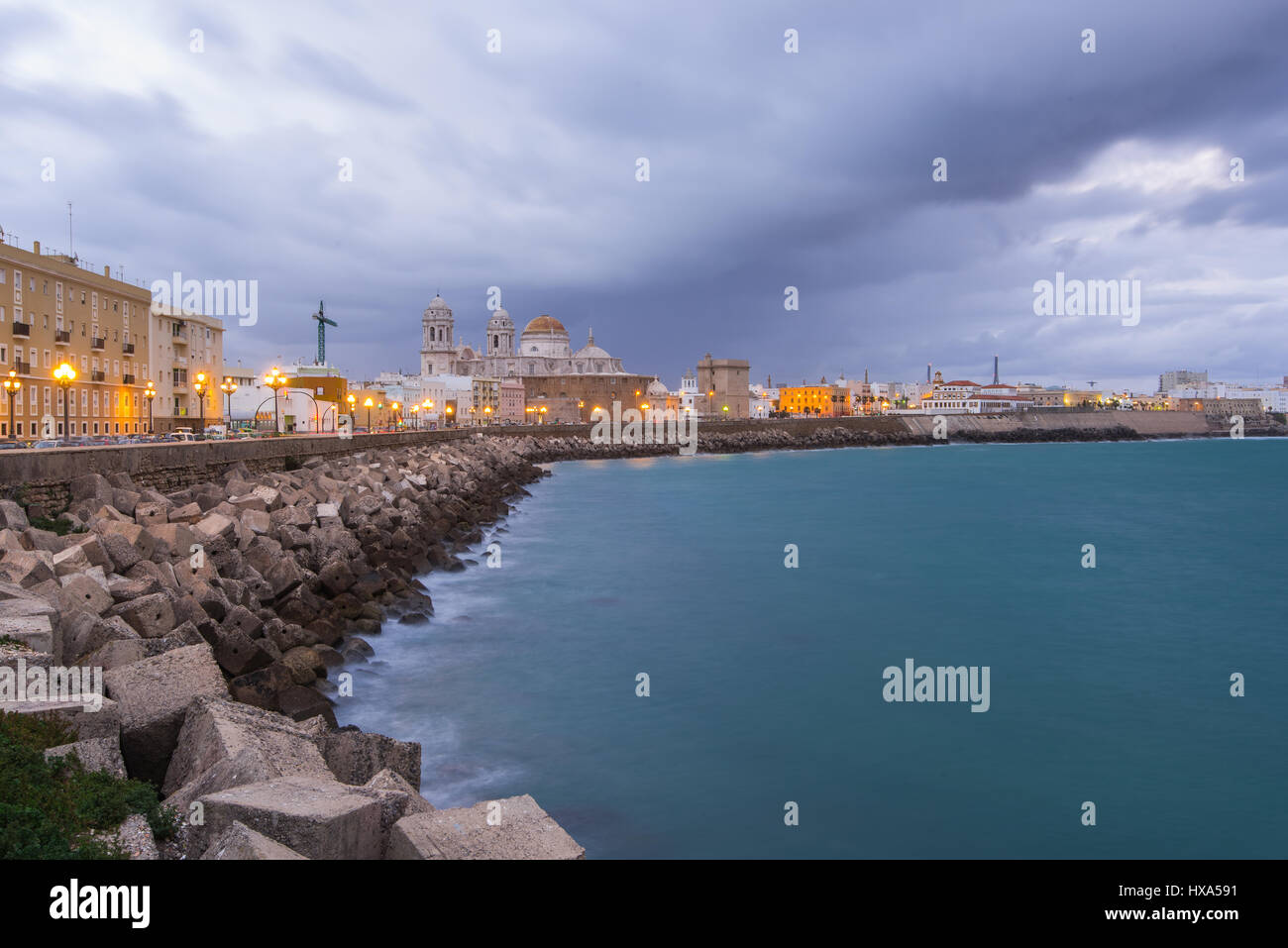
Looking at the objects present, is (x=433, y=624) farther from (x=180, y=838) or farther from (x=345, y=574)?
(x=180, y=838)

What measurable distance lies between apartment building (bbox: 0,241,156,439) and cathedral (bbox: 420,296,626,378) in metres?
76.0

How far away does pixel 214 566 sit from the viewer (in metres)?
11.6

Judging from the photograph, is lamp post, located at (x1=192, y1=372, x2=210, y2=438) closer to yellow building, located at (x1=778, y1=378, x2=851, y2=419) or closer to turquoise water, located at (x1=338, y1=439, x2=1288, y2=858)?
turquoise water, located at (x1=338, y1=439, x2=1288, y2=858)

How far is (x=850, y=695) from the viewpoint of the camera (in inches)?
472

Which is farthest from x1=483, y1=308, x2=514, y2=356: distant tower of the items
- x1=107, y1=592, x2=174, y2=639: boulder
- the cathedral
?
x1=107, y1=592, x2=174, y2=639: boulder

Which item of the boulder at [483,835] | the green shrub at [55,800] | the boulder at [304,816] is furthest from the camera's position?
the boulder at [483,835]

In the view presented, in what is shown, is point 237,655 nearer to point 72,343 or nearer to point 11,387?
point 11,387

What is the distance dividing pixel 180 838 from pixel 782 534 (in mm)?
26184

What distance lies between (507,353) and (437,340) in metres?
12.2

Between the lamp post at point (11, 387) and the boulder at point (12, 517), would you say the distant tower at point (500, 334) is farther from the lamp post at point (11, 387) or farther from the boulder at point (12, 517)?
the boulder at point (12, 517)

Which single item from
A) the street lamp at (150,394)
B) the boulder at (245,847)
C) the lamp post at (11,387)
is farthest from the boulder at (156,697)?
the street lamp at (150,394)

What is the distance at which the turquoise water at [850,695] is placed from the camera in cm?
830
